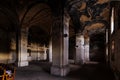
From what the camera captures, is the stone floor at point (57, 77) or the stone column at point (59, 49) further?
the stone column at point (59, 49)

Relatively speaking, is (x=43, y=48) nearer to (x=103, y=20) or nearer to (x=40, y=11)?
(x=40, y=11)

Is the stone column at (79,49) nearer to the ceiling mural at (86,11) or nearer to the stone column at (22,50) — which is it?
the ceiling mural at (86,11)

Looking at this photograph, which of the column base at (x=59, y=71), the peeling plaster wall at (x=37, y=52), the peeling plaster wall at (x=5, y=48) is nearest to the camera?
the column base at (x=59, y=71)

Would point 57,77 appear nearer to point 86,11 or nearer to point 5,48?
point 86,11

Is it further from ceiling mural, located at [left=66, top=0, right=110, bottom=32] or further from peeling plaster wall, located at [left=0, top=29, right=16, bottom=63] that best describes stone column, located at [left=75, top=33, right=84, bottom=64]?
peeling plaster wall, located at [left=0, top=29, right=16, bottom=63]

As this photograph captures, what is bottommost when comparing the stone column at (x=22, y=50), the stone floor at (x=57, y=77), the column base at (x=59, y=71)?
the stone floor at (x=57, y=77)

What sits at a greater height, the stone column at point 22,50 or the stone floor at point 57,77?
the stone column at point 22,50

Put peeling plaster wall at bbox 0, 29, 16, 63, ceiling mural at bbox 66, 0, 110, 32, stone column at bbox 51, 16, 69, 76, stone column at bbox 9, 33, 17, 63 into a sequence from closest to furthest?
1. stone column at bbox 51, 16, 69, 76
2. ceiling mural at bbox 66, 0, 110, 32
3. peeling plaster wall at bbox 0, 29, 16, 63
4. stone column at bbox 9, 33, 17, 63

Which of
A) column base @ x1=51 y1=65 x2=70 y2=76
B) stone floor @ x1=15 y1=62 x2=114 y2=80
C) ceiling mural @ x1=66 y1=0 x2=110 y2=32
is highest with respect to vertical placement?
ceiling mural @ x1=66 y1=0 x2=110 y2=32

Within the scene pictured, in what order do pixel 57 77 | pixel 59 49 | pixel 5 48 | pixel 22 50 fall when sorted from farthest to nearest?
pixel 5 48 < pixel 22 50 < pixel 59 49 < pixel 57 77

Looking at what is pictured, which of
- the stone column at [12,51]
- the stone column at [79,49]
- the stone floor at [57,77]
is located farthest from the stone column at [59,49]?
the stone column at [12,51]

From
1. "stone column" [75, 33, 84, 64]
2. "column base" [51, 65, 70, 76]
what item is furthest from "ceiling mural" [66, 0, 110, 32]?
"column base" [51, 65, 70, 76]

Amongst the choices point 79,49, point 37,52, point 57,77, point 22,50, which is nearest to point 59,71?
point 57,77

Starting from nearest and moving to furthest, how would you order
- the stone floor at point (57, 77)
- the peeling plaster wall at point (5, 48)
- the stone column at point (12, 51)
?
1. the stone floor at point (57, 77)
2. the peeling plaster wall at point (5, 48)
3. the stone column at point (12, 51)
